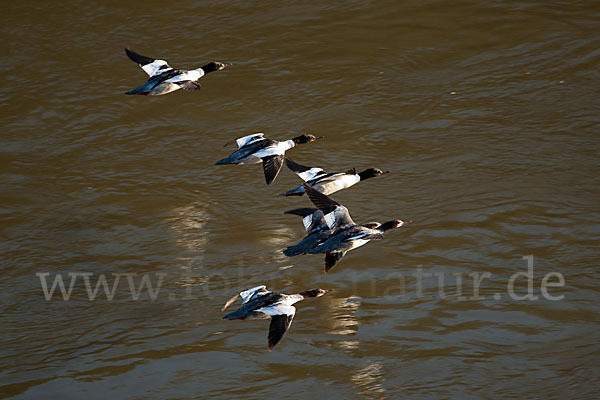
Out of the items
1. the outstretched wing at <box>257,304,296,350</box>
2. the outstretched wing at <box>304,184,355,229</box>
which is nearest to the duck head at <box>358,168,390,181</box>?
the outstretched wing at <box>304,184,355,229</box>

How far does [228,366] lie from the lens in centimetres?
549

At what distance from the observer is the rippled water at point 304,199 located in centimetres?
551

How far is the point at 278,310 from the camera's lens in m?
5.59

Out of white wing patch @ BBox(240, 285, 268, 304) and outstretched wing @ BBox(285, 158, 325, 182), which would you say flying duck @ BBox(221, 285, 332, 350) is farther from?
outstretched wing @ BBox(285, 158, 325, 182)

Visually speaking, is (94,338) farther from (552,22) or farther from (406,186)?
(552,22)

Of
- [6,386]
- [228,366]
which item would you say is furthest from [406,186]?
[6,386]

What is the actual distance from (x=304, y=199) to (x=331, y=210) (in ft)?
5.65

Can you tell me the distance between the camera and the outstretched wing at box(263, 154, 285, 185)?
7.11 metres

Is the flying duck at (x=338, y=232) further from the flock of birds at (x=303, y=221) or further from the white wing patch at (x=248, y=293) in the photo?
the white wing patch at (x=248, y=293)

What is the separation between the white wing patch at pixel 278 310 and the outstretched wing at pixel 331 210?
3.03 feet

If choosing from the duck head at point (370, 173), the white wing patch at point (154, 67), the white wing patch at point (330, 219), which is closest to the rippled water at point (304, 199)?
the duck head at point (370, 173)

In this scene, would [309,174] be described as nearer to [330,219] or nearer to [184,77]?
[330,219]

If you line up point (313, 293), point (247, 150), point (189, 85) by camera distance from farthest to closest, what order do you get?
point (189, 85) < point (247, 150) < point (313, 293)

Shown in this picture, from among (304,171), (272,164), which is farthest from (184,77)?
(304,171)
